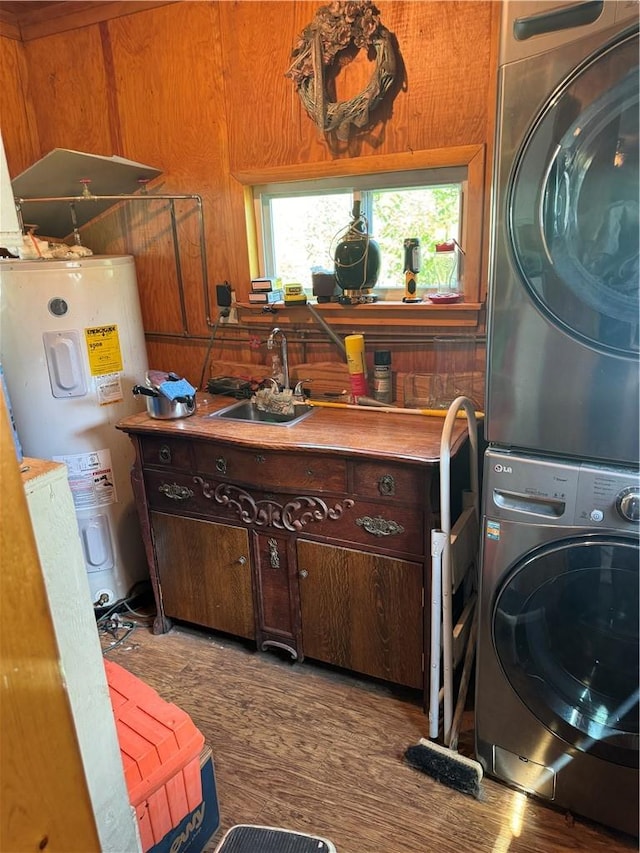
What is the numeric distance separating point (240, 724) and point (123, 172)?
7.07 ft

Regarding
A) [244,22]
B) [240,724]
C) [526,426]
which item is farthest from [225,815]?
[244,22]

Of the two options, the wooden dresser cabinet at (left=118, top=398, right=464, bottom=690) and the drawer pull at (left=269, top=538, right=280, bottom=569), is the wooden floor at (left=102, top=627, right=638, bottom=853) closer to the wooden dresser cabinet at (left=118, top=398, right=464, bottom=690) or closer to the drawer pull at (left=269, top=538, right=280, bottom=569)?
the wooden dresser cabinet at (left=118, top=398, right=464, bottom=690)

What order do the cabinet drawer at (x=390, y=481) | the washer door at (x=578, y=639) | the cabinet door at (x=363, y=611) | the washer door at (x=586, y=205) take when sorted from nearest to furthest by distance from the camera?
the washer door at (x=586, y=205)
the washer door at (x=578, y=639)
the cabinet drawer at (x=390, y=481)
the cabinet door at (x=363, y=611)

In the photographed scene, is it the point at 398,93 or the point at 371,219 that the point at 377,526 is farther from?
the point at 398,93

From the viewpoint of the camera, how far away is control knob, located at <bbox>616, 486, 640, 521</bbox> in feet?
4.20

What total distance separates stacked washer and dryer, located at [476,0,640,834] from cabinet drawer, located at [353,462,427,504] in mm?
290

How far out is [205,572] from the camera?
224cm

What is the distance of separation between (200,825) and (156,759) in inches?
12.1

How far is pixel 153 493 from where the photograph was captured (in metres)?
2.27

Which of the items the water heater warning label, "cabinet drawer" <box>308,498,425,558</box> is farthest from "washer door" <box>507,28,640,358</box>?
the water heater warning label

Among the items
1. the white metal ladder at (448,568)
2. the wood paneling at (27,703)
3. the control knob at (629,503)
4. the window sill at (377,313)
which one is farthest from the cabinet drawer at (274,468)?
the wood paneling at (27,703)

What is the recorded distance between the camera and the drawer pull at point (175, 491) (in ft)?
7.19

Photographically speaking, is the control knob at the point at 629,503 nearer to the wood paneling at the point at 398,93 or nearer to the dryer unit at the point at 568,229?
the dryer unit at the point at 568,229

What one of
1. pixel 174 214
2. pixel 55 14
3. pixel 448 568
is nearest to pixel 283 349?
pixel 174 214
